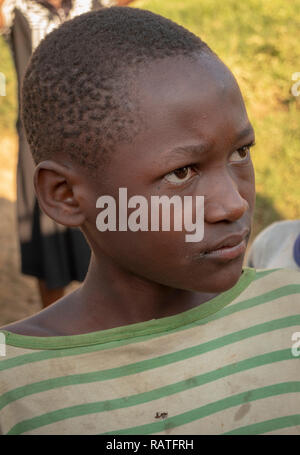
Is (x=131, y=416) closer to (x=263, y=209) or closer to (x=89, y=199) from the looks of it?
(x=89, y=199)

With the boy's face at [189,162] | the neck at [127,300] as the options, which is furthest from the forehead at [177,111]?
the neck at [127,300]

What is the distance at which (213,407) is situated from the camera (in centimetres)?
147

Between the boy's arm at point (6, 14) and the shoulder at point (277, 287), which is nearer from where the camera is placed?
the shoulder at point (277, 287)

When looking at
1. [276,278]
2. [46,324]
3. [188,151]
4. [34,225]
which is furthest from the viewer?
[34,225]

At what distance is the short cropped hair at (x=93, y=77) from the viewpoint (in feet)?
4.30

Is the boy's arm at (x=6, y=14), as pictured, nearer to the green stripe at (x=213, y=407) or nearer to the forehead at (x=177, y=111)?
the forehead at (x=177, y=111)

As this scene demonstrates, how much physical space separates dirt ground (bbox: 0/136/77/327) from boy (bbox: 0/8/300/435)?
3471 millimetres

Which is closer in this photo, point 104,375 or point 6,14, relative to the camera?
point 104,375

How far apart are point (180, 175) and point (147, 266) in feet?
0.75

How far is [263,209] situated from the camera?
611cm

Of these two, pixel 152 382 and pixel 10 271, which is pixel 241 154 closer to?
pixel 152 382

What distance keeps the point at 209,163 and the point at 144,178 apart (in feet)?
0.45

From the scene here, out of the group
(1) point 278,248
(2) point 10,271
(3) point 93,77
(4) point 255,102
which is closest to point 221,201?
(3) point 93,77

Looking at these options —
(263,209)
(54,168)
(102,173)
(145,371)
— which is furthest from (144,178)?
(263,209)
